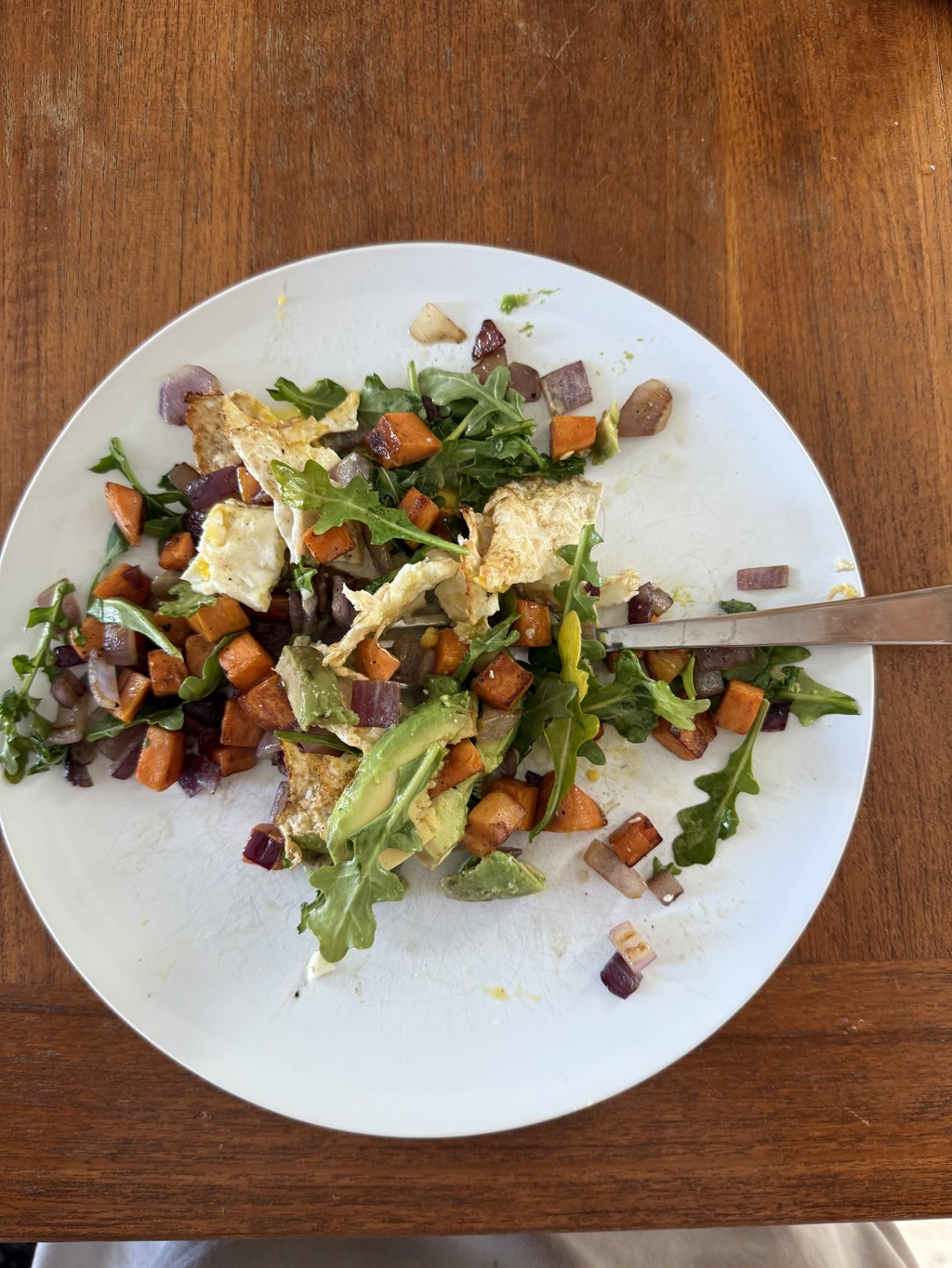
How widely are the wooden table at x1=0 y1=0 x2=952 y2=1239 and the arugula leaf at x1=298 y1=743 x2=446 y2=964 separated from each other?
2.39 ft

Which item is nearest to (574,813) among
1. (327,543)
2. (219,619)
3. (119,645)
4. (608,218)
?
(327,543)

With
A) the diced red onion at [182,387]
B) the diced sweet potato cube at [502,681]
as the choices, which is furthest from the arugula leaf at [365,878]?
the diced red onion at [182,387]

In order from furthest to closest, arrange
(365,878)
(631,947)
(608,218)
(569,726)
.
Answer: (608,218), (631,947), (569,726), (365,878)

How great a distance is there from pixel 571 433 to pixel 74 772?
1.50 metres

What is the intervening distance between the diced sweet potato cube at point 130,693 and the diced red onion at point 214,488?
45cm

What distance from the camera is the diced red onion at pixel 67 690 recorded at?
198 centimetres

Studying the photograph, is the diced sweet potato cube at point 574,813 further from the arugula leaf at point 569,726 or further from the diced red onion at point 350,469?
the diced red onion at point 350,469

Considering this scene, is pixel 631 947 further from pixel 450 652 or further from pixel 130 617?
pixel 130 617

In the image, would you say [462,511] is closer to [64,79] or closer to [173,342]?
[173,342]

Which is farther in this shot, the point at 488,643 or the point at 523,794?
the point at 523,794

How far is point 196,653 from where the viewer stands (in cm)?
199

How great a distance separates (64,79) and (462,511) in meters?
1.76

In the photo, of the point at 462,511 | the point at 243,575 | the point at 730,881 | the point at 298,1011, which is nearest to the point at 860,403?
the point at 462,511

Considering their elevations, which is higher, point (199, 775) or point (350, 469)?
point (350, 469)
